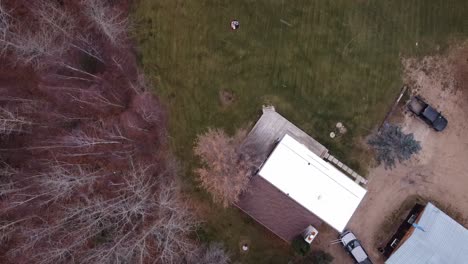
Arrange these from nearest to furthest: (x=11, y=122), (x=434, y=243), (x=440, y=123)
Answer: (x=434, y=243)
(x=11, y=122)
(x=440, y=123)

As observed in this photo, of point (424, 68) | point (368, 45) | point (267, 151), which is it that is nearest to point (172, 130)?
point (267, 151)

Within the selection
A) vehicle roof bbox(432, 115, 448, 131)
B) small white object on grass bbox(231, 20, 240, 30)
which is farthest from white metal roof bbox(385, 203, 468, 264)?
small white object on grass bbox(231, 20, 240, 30)

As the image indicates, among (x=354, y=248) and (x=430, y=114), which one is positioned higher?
(x=430, y=114)

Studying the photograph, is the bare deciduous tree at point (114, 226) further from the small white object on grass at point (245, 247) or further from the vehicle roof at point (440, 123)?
the vehicle roof at point (440, 123)

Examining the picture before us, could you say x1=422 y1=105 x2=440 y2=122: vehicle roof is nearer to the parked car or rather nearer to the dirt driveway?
the dirt driveway

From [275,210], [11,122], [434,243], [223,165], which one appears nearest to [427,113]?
[434,243]

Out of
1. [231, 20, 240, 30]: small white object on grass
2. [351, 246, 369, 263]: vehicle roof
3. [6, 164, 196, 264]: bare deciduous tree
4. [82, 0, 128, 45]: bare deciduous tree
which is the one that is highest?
[231, 20, 240, 30]: small white object on grass

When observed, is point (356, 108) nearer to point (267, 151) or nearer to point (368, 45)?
point (368, 45)

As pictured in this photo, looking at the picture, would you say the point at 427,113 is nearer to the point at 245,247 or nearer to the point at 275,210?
the point at 275,210
